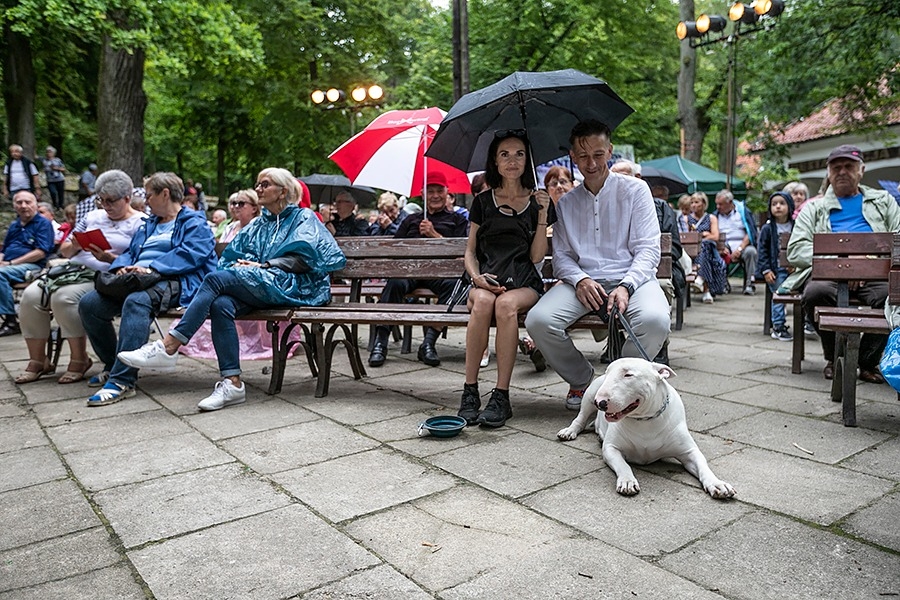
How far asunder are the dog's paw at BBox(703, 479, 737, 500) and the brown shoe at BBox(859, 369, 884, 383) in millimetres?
2737

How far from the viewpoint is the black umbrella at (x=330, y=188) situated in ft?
36.8

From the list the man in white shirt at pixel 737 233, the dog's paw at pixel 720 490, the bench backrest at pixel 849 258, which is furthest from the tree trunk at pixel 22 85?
the dog's paw at pixel 720 490

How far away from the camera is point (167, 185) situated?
5496 mm

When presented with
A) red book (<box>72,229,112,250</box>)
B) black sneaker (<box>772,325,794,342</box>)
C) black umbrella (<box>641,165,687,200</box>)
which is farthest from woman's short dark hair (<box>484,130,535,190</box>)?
black umbrella (<box>641,165,687,200</box>)

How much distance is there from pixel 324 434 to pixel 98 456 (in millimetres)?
1146

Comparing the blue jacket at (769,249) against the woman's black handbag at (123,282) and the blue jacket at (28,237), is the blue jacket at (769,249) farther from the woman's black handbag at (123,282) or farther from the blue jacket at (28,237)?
the blue jacket at (28,237)

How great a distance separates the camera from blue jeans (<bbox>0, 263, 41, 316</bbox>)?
25.2 ft

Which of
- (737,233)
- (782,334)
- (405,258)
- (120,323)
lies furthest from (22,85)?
(782,334)

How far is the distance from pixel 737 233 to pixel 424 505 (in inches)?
428

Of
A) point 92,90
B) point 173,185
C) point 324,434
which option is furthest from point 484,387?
point 92,90

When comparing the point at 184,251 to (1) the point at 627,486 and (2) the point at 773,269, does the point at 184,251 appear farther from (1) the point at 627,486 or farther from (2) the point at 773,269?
(2) the point at 773,269

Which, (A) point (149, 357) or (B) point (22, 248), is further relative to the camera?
(B) point (22, 248)

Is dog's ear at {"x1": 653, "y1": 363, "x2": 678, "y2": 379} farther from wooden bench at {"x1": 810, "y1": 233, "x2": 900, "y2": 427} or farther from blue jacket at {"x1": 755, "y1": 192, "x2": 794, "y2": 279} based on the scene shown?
blue jacket at {"x1": 755, "y1": 192, "x2": 794, "y2": 279}

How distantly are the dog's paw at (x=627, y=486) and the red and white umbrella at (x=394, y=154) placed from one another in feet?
14.5
